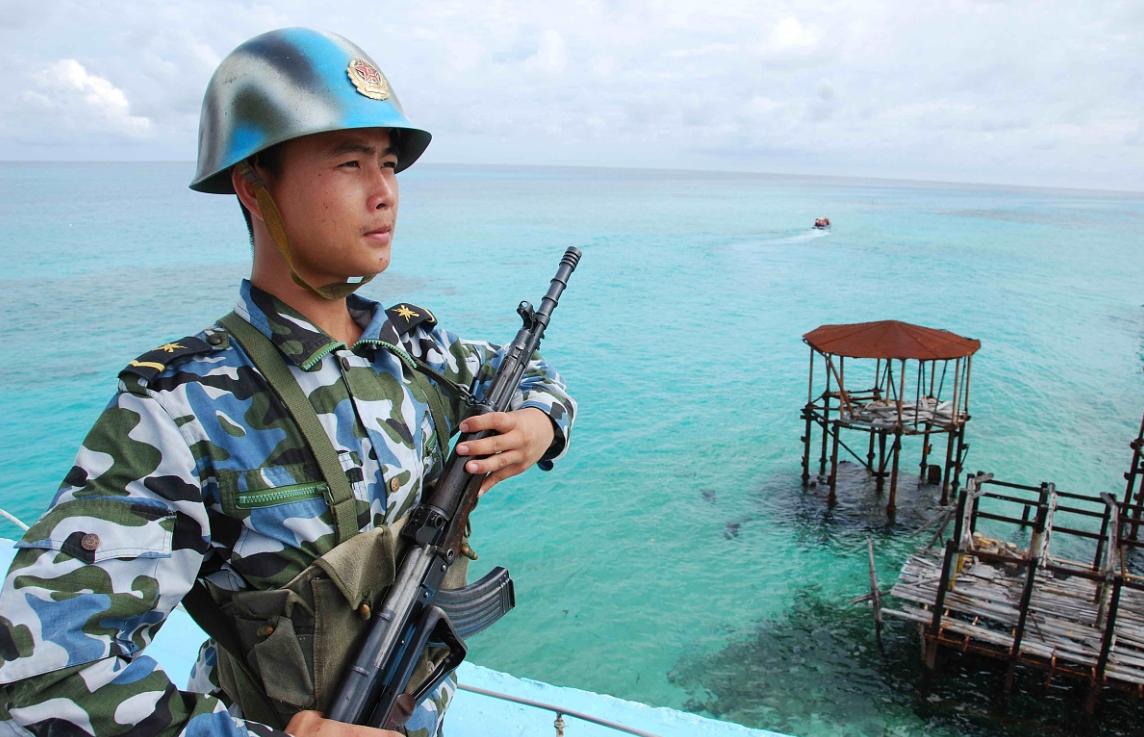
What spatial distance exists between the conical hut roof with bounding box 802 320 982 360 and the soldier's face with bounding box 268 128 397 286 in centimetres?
1488

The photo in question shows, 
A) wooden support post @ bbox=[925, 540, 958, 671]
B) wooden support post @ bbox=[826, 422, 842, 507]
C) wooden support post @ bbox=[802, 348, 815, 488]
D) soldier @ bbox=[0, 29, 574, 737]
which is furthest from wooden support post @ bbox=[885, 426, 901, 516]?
soldier @ bbox=[0, 29, 574, 737]

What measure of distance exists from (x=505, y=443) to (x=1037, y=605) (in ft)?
38.3

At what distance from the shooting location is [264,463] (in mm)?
1733

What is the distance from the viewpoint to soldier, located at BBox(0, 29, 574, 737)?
4.52ft

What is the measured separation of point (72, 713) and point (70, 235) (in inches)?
3216

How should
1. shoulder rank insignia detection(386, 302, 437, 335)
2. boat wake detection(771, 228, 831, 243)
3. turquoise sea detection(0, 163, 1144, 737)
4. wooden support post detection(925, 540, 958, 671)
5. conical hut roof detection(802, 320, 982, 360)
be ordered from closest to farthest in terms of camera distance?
1. shoulder rank insignia detection(386, 302, 437, 335)
2. wooden support post detection(925, 540, 958, 671)
3. turquoise sea detection(0, 163, 1144, 737)
4. conical hut roof detection(802, 320, 982, 360)
5. boat wake detection(771, 228, 831, 243)

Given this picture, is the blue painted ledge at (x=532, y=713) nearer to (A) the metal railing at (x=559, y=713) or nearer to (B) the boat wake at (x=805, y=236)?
(A) the metal railing at (x=559, y=713)

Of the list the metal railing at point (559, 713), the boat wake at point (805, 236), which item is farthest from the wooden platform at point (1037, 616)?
the boat wake at point (805, 236)

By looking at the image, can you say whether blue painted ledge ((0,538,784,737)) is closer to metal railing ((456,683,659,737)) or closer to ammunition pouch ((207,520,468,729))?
metal railing ((456,683,659,737))

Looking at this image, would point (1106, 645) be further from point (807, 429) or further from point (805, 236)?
point (805, 236)

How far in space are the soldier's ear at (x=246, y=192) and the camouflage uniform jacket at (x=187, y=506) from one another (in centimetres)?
21

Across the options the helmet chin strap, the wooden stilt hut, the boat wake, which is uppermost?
the helmet chin strap

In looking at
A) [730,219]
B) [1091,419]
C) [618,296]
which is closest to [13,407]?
[618,296]

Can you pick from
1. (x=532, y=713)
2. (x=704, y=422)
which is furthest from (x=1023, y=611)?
(x=704, y=422)
